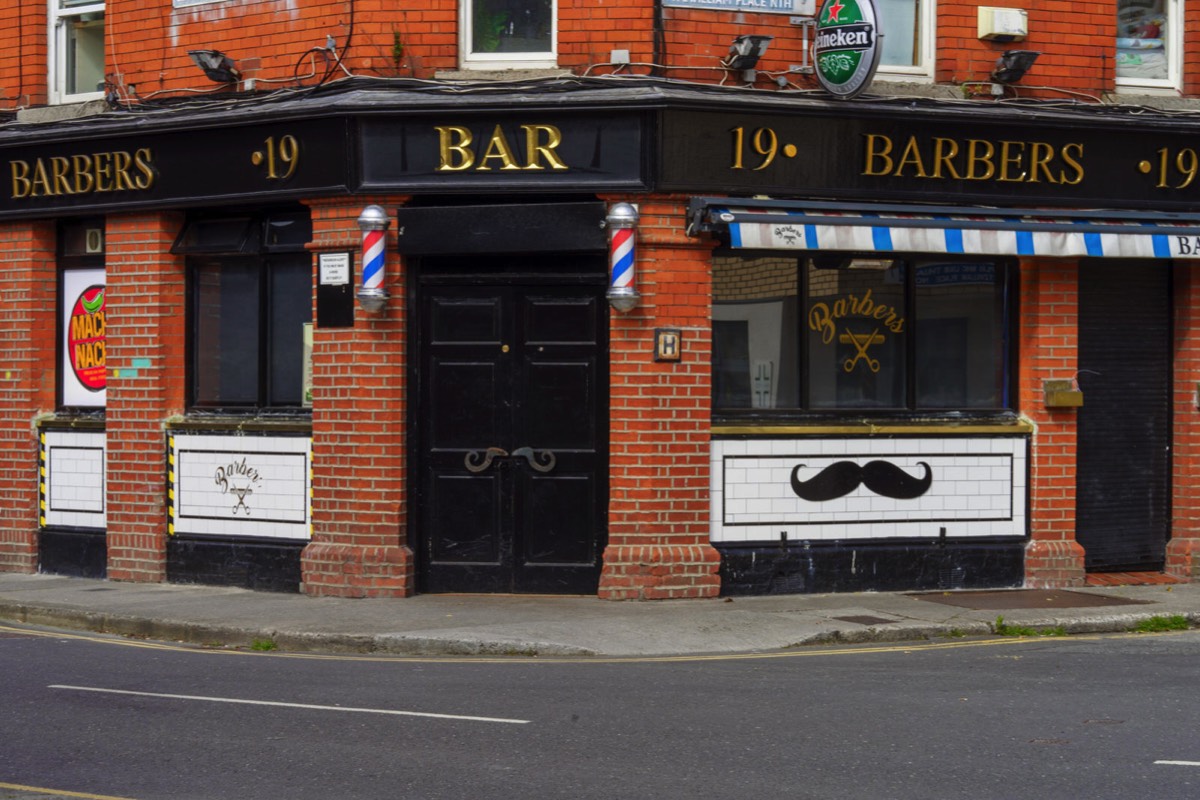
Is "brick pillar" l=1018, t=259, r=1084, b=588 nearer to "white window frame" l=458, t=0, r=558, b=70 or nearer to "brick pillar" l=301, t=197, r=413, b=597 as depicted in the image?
"white window frame" l=458, t=0, r=558, b=70

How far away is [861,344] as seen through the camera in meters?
14.0

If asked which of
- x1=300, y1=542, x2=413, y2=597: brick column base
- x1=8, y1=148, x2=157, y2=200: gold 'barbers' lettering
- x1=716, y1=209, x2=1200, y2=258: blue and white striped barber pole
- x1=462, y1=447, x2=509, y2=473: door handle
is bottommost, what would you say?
x1=300, y1=542, x2=413, y2=597: brick column base

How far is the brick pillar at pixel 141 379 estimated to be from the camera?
1471cm

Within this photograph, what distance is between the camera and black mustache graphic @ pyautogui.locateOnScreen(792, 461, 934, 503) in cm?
1370

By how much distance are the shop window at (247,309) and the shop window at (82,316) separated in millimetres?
1229

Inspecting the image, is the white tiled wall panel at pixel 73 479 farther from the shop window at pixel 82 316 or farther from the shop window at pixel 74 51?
the shop window at pixel 74 51

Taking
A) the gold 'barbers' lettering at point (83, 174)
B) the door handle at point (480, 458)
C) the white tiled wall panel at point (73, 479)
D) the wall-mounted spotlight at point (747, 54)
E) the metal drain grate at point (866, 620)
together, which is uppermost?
the wall-mounted spotlight at point (747, 54)

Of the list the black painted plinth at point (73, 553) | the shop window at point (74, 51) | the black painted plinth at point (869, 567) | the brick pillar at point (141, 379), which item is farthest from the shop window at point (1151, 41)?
the black painted plinth at point (73, 553)

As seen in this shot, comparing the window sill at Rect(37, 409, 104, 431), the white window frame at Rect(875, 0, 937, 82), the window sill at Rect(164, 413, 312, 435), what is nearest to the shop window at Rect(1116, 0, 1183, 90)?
the white window frame at Rect(875, 0, 937, 82)

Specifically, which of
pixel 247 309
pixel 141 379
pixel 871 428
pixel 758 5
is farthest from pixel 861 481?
pixel 141 379

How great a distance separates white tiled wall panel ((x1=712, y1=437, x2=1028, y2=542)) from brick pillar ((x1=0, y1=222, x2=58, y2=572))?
702cm

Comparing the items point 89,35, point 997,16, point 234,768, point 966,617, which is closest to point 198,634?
point 234,768

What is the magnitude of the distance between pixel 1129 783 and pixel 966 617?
5.31 m

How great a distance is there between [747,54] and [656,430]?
3.22 metres
